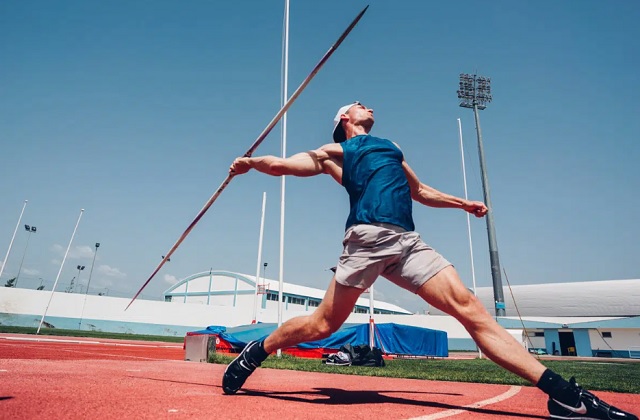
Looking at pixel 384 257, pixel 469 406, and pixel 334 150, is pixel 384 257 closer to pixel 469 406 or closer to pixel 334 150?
pixel 334 150

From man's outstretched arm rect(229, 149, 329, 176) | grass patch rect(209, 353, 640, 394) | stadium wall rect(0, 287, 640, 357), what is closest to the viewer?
man's outstretched arm rect(229, 149, 329, 176)

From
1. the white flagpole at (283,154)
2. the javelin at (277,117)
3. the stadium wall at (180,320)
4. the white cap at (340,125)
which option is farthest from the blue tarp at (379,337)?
the stadium wall at (180,320)

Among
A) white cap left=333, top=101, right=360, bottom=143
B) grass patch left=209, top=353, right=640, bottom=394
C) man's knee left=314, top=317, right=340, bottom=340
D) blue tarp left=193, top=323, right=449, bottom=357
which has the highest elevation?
white cap left=333, top=101, right=360, bottom=143

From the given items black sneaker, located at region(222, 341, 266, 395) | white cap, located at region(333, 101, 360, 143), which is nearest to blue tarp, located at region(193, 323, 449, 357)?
black sneaker, located at region(222, 341, 266, 395)

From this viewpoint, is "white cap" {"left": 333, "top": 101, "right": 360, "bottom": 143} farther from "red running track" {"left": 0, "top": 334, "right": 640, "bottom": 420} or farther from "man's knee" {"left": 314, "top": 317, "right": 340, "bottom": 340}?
"red running track" {"left": 0, "top": 334, "right": 640, "bottom": 420}

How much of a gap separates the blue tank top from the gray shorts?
0.08 metres

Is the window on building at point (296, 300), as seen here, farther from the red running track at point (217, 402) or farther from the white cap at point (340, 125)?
the white cap at point (340, 125)

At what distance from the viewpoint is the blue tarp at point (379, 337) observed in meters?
13.6

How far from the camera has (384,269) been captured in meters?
2.66

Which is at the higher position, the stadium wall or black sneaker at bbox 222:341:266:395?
the stadium wall

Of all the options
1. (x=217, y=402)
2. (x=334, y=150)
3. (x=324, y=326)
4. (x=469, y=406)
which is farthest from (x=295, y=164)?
(x=469, y=406)

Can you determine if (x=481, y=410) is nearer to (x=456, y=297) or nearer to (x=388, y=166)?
(x=456, y=297)

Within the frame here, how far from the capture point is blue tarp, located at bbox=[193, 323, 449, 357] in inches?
534

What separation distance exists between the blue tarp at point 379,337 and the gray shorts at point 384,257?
992 centimetres
